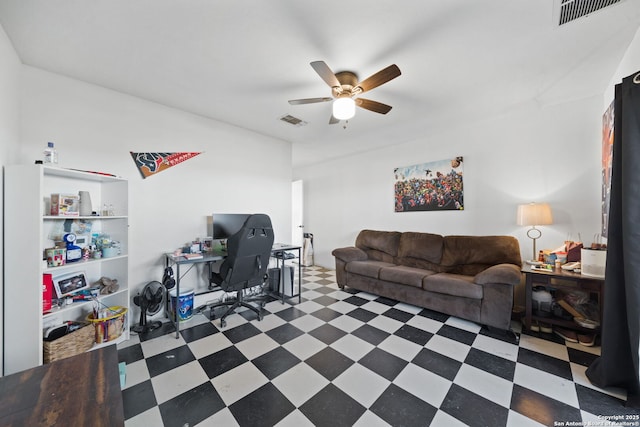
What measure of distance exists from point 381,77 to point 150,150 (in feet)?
8.39

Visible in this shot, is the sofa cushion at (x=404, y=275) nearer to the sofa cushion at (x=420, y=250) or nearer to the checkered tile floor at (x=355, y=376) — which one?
the sofa cushion at (x=420, y=250)

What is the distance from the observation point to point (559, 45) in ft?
5.74

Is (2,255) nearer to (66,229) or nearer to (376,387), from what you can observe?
Result: (66,229)

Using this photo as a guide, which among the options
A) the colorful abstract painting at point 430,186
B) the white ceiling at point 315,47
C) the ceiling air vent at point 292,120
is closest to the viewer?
the white ceiling at point 315,47

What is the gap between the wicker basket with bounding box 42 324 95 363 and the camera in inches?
65.4

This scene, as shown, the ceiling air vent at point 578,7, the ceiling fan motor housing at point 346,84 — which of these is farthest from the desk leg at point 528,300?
the ceiling fan motor housing at point 346,84

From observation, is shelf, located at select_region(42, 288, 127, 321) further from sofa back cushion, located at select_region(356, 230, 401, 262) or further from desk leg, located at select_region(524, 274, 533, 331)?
desk leg, located at select_region(524, 274, 533, 331)

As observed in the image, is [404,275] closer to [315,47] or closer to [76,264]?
[315,47]

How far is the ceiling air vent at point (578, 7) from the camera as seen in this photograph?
4.53 ft

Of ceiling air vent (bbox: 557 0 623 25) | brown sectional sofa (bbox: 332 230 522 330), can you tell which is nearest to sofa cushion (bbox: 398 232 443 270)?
brown sectional sofa (bbox: 332 230 522 330)

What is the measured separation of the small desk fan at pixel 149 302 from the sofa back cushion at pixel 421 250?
3.16m

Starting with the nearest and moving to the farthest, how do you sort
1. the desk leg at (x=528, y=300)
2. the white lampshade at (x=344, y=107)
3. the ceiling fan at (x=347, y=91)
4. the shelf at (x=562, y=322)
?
the ceiling fan at (x=347, y=91), the white lampshade at (x=344, y=107), the shelf at (x=562, y=322), the desk leg at (x=528, y=300)

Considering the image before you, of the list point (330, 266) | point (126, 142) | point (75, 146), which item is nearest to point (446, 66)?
point (126, 142)

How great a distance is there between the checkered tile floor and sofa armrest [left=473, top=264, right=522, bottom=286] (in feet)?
1.72
